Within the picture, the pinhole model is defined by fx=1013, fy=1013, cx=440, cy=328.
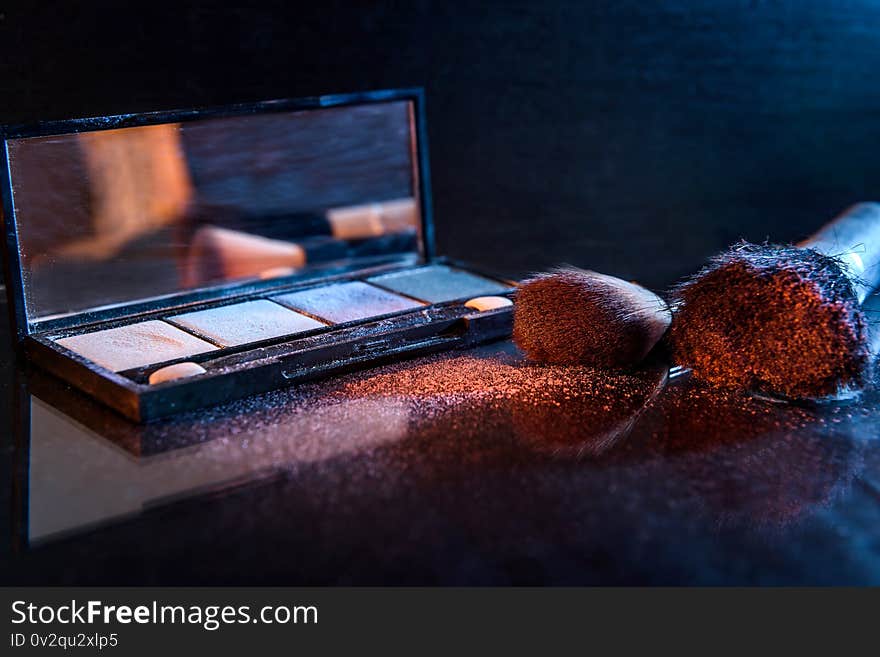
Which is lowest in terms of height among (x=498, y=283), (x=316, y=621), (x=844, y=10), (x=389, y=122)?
(x=316, y=621)

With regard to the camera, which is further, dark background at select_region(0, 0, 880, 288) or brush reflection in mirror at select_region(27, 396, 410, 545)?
dark background at select_region(0, 0, 880, 288)

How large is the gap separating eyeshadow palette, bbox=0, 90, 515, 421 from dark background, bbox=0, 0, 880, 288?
148mm

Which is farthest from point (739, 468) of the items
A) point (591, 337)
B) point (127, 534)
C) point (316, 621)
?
point (127, 534)

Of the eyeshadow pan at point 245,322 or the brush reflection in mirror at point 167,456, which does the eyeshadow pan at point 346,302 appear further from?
the brush reflection in mirror at point 167,456

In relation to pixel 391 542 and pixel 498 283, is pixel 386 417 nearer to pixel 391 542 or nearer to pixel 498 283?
pixel 391 542

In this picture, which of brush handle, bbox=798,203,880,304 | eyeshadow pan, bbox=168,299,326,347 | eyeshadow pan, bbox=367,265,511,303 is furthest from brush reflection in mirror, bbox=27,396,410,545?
brush handle, bbox=798,203,880,304

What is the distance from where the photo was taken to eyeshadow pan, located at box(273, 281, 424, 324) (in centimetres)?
110

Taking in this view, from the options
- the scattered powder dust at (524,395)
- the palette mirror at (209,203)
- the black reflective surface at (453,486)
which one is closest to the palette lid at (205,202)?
the palette mirror at (209,203)

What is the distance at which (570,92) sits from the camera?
61.9 inches

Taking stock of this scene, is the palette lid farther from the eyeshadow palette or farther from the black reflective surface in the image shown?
the black reflective surface

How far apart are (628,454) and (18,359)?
63 cm

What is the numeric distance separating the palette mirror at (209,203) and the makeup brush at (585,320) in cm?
33

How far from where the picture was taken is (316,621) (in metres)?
0.64

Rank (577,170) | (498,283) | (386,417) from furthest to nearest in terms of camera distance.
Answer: (577,170) < (498,283) < (386,417)
